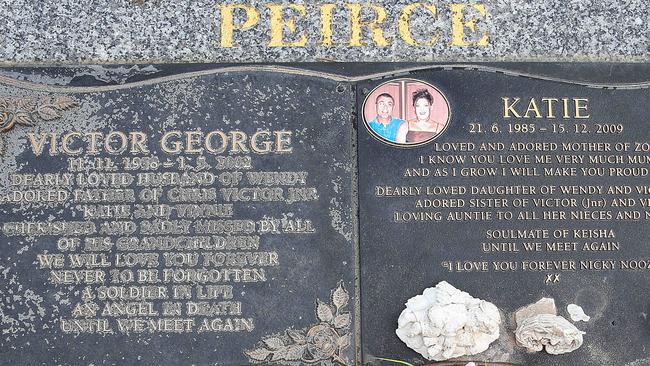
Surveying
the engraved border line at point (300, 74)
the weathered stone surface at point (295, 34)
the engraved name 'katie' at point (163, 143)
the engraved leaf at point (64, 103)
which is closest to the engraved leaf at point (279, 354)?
the engraved name 'katie' at point (163, 143)

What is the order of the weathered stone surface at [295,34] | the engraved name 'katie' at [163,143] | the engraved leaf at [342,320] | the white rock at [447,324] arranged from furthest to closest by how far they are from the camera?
the weathered stone surface at [295,34] → the engraved name 'katie' at [163,143] → the engraved leaf at [342,320] → the white rock at [447,324]

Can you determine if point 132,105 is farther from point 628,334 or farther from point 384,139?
point 628,334

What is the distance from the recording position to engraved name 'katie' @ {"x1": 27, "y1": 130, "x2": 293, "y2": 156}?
4.31m

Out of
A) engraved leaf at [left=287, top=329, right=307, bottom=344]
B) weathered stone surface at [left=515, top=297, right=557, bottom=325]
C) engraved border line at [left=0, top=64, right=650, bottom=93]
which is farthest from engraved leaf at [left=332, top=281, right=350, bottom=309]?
engraved border line at [left=0, top=64, right=650, bottom=93]

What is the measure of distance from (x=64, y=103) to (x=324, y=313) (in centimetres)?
199

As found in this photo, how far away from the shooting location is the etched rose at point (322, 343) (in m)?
4.13

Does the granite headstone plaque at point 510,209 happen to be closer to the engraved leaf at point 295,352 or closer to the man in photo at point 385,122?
the man in photo at point 385,122

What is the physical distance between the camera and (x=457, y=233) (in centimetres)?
428

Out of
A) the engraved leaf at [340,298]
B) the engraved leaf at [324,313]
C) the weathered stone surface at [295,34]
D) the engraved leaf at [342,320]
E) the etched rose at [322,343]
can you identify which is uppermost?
the weathered stone surface at [295,34]

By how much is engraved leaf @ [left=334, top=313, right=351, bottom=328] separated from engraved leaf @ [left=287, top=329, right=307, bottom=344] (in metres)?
0.20

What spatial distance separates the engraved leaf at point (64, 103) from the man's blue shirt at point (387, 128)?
5.89 ft

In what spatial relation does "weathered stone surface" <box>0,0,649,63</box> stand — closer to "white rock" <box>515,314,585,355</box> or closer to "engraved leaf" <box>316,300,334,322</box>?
"engraved leaf" <box>316,300,334,322</box>

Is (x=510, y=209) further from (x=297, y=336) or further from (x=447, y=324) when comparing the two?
(x=297, y=336)

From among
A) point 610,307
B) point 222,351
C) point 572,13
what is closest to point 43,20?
point 222,351
